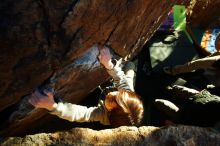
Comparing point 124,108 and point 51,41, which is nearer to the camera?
point 51,41

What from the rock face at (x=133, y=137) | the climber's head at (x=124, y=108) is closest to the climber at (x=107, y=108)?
the climber's head at (x=124, y=108)

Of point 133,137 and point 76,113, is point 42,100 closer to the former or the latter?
point 76,113

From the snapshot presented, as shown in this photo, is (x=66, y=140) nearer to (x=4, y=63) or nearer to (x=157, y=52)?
(x=4, y=63)

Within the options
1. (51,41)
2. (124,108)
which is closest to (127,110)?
(124,108)

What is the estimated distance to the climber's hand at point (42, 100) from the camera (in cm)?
204

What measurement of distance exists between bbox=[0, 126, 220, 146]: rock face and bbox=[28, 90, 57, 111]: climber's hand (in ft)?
0.64

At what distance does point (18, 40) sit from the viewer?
1.78m

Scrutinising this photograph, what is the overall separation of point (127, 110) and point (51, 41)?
64 cm

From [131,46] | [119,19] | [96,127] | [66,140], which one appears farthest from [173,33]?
[66,140]

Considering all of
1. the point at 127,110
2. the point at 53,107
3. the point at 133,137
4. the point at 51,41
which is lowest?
the point at 133,137

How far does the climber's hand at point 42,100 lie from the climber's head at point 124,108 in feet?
1.24

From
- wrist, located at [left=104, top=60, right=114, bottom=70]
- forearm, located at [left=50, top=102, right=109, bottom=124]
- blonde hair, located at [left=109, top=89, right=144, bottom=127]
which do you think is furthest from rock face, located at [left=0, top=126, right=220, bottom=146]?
wrist, located at [left=104, top=60, right=114, bottom=70]

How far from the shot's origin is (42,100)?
6.72 ft

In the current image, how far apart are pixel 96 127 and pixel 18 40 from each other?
1.63m
